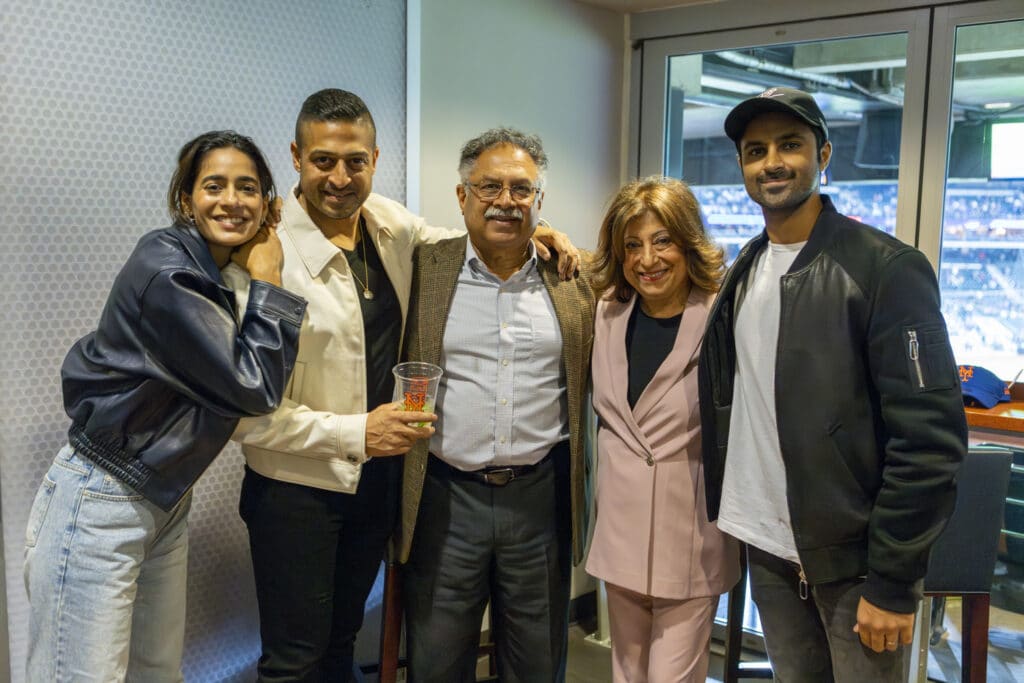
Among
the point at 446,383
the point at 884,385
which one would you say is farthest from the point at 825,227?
the point at 446,383

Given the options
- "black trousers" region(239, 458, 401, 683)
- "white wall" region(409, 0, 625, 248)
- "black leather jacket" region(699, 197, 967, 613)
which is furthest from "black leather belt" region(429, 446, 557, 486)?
"white wall" region(409, 0, 625, 248)

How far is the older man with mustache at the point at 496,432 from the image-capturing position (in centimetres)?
208

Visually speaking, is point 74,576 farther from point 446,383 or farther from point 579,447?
point 579,447

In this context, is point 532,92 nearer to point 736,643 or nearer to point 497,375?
point 497,375

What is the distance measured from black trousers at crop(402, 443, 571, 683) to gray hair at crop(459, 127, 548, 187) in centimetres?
76

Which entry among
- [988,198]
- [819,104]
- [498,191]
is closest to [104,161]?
[498,191]

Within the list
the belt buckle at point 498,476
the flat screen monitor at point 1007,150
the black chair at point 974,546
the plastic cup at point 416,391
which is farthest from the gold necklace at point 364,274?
the flat screen monitor at point 1007,150

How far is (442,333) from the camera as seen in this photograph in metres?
2.09

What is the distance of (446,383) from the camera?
6.93ft

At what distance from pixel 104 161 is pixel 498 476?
1.29 meters

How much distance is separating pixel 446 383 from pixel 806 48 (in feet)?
11.4

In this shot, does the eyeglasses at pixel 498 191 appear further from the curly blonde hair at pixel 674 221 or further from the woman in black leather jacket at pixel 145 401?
the woman in black leather jacket at pixel 145 401

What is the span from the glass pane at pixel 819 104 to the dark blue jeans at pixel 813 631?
1.38 metres

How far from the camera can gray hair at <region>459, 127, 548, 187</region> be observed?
2117 mm
